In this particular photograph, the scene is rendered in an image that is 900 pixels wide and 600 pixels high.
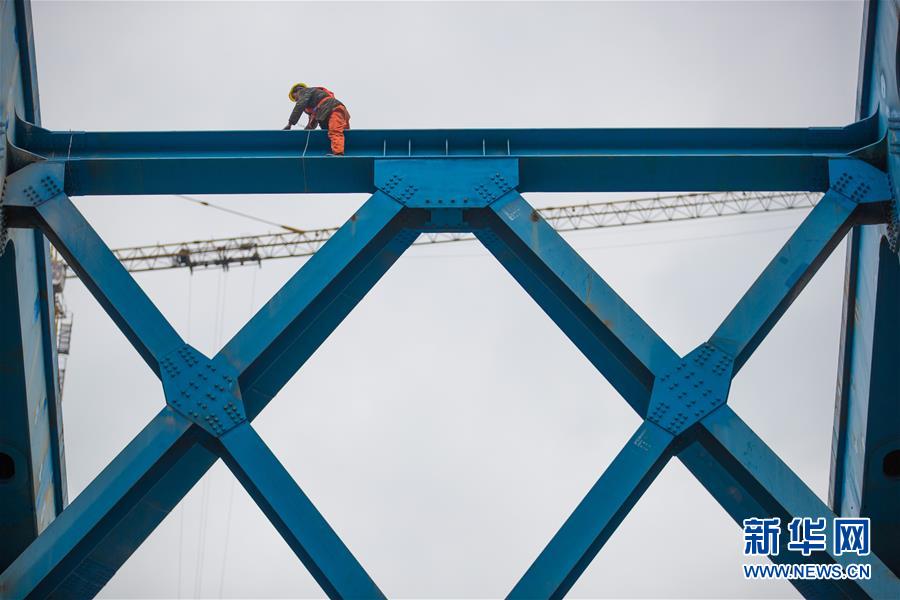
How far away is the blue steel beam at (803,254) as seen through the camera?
14.1m

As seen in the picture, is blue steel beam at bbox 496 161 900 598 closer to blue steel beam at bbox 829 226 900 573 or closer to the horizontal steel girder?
the horizontal steel girder

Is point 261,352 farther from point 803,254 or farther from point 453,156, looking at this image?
point 803,254

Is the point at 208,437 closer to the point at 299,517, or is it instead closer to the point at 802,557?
the point at 299,517

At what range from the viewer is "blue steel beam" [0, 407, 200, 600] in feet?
43.0

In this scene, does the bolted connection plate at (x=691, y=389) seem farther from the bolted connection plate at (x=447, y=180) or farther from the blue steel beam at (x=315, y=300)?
the blue steel beam at (x=315, y=300)

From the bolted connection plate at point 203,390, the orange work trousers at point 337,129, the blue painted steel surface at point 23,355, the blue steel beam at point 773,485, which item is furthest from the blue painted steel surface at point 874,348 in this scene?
the blue painted steel surface at point 23,355

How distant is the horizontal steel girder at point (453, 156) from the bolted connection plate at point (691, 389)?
8.23ft

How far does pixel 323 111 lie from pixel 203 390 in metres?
4.47

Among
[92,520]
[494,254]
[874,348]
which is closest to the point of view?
[92,520]

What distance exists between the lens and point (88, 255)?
14.6 m

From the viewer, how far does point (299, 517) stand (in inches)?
513

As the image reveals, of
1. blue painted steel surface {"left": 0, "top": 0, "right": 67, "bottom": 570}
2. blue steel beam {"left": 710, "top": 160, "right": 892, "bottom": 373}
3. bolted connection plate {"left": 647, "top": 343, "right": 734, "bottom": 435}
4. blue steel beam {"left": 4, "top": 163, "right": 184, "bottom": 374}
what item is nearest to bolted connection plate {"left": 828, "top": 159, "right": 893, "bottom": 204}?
blue steel beam {"left": 710, "top": 160, "right": 892, "bottom": 373}

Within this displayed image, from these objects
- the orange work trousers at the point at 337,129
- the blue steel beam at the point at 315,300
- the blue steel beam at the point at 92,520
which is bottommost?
the blue steel beam at the point at 92,520

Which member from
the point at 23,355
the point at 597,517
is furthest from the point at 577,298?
the point at 23,355
